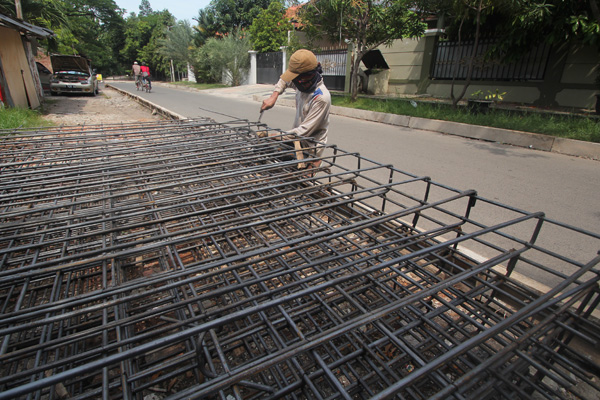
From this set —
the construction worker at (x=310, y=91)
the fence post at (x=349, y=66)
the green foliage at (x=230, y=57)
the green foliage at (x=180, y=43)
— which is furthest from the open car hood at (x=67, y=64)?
the construction worker at (x=310, y=91)

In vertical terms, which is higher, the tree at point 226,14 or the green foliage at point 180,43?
the tree at point 226,14

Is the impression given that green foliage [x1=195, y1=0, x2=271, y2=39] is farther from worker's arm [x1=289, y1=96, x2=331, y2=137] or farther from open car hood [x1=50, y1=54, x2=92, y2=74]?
worker's arm [x1=289, y1=96, x2=331, y2=137]

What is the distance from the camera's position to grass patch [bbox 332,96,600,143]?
20.8ft

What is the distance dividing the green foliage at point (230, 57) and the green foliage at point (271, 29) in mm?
1078

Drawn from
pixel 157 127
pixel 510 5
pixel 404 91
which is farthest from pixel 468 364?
pixel 404 91

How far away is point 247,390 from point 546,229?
3244 millimetres

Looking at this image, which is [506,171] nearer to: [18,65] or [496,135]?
[496,135]

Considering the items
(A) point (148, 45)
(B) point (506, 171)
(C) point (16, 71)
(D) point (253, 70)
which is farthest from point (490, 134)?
(A) point (148, 45)

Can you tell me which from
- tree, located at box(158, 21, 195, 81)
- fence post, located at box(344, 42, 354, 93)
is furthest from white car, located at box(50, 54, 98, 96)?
tree, located at box(158, 21, 195, 81)

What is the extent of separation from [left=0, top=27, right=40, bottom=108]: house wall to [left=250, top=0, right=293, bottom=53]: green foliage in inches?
644

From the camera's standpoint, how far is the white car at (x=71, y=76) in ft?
49.9

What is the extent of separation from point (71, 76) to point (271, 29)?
13940 mm

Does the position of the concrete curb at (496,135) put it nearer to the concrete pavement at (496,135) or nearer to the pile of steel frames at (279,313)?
the concrete pavement at (496,135)

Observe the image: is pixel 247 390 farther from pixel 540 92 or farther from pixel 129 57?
pixel 129 57
